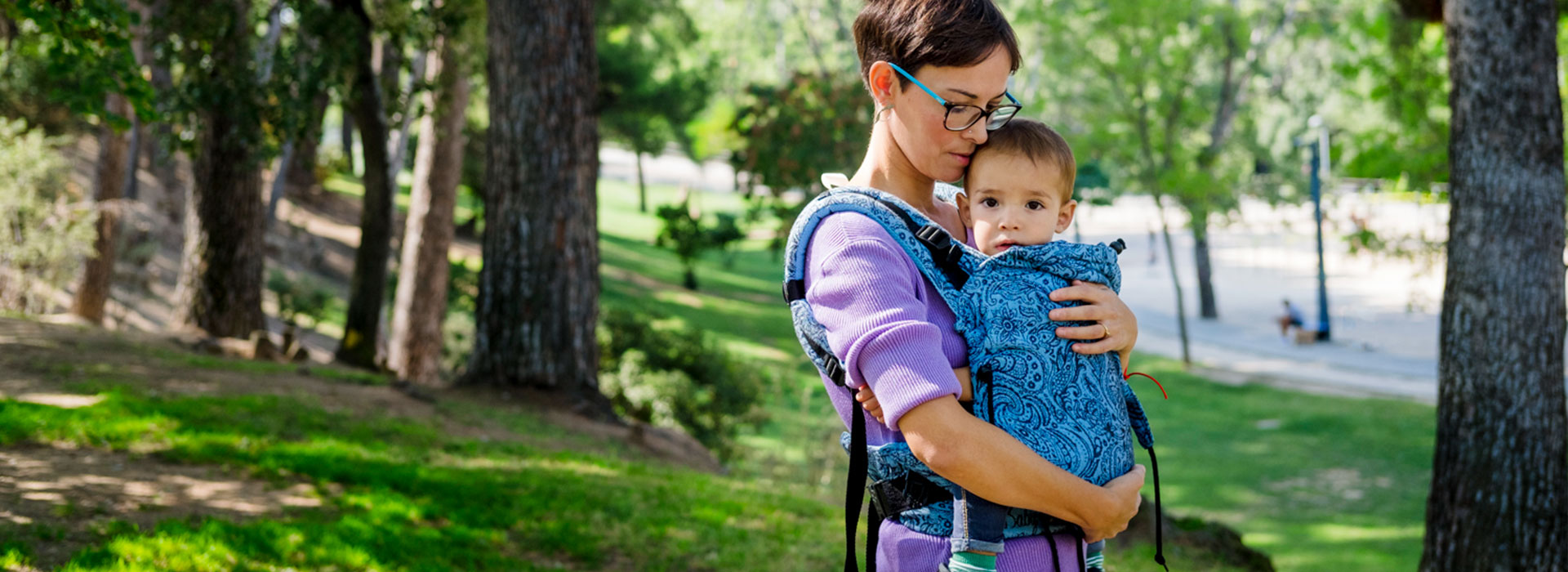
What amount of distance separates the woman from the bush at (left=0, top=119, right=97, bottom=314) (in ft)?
49.6

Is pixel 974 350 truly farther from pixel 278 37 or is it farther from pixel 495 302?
pixel 278 37

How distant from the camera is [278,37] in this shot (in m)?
13.3

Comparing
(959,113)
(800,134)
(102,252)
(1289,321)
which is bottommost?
(1289,321)

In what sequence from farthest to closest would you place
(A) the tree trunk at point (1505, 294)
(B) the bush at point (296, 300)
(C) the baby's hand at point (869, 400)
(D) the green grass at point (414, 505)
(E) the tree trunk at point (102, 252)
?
(B) the bush at point (296, 300)
(E) the tree trunk at point (102, 252)
(A) the tree trunk at point (1505, 294)
(D) the green grass at point (414, 505)
(C) the baby's hand at point (869, 400)

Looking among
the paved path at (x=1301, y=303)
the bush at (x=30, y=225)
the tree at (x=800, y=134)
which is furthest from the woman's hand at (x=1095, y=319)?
the paved path at (x=1301, y=303)

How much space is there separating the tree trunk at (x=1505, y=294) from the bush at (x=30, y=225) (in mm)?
14773

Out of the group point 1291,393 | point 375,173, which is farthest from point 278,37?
point 1291,393

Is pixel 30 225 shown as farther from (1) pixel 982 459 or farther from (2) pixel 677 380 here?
(1) pixel 982 459

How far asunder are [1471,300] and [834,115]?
1137 centimetres

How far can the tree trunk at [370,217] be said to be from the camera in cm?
1209

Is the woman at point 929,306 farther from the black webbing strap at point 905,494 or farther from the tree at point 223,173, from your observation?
the tree at point 223,173

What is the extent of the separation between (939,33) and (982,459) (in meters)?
0.73

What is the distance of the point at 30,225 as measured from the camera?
1545 centimetres

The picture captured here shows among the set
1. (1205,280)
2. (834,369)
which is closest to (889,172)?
(834,369)
